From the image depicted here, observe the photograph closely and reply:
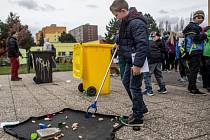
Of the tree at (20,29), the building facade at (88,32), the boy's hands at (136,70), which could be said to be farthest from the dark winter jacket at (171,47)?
the building facade at (88,32)

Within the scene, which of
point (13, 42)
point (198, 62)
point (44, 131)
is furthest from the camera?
point (13, 42)

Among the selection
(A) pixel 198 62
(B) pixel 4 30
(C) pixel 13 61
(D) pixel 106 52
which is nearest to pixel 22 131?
(D) pixel 106 52

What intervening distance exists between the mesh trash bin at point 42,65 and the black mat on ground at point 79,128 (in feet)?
18.0

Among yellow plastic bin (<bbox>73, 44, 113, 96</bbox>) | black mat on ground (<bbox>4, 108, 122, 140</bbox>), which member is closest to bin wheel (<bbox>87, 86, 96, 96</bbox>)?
yellow plastic bin (<bbox>73, 44, 113, 96</bbox>)

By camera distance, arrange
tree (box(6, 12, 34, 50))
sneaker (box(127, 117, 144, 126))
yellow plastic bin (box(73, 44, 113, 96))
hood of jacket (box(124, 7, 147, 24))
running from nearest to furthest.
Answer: hood of jacket (box(124, 7, 147, 24)) → sneaker (box(127, 117, 144, 126)) → yellow plastic bin (box(73, 44, 113, 96)) → tree (box(6, 12, 34, 50))

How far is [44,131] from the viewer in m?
4.17

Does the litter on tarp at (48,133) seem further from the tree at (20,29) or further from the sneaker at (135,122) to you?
the tree at (20,29)

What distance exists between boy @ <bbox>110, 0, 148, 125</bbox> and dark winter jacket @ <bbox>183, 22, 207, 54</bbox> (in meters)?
2.97

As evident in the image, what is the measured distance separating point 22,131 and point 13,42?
783cm

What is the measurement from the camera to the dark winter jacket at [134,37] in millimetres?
4250

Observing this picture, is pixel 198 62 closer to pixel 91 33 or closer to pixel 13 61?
pixel 13 61

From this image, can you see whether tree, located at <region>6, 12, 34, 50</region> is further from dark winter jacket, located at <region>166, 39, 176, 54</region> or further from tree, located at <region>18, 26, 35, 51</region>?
dark winter jacket, located at <region>166, 39, 176, 54</region>

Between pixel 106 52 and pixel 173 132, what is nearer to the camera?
Answer: pixel 173 132

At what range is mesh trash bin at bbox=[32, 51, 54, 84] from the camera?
10609mm
